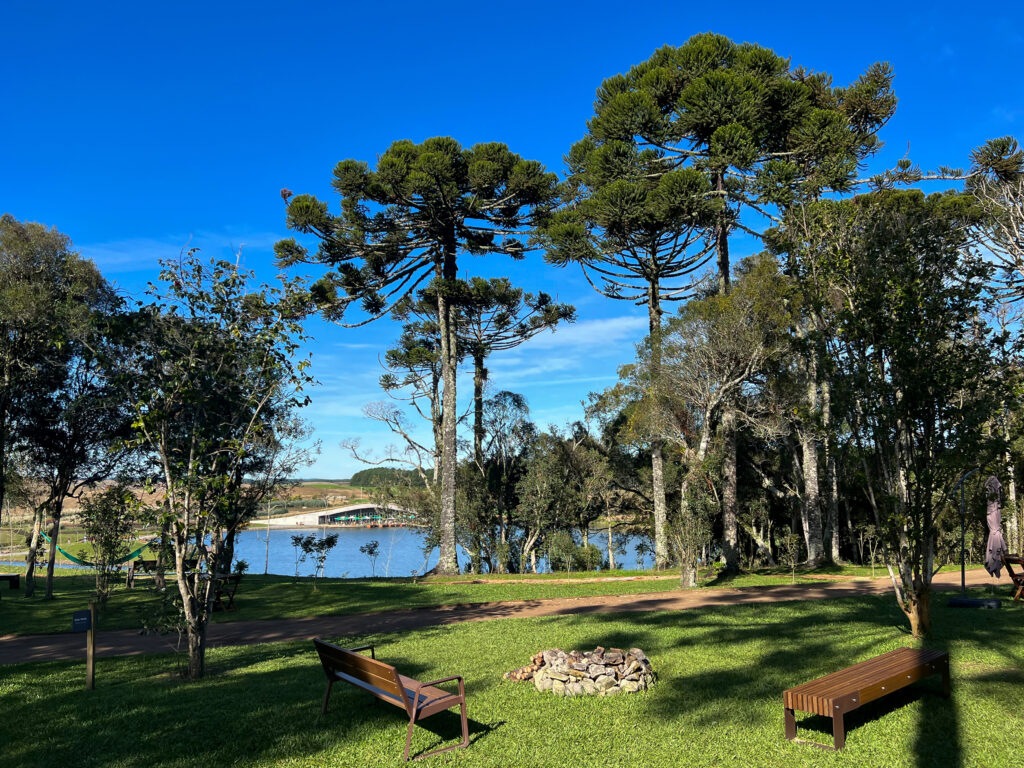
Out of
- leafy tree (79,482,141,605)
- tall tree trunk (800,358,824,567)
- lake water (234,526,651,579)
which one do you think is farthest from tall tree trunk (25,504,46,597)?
tall tree trunk (800,358,824,567)

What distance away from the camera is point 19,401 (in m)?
17.4

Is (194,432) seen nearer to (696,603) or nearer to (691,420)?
(696,603)

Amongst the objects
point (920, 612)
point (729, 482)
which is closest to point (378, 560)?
point (729, 482)

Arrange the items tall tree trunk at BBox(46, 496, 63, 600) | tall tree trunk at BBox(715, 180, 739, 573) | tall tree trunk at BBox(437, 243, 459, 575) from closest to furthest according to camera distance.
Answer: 1. tall tree trunk at BBox(46, 496, 63, 600)
2. tall tree trunk at BBox(715, 180, 739, 573)
3. tall tree trunk at BBox(437, 243, 459, 575)

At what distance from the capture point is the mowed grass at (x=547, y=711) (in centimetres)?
452

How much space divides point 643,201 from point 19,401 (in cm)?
1724

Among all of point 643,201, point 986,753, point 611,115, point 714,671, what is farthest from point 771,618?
point 611,115

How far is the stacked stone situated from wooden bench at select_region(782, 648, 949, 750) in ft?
4.96

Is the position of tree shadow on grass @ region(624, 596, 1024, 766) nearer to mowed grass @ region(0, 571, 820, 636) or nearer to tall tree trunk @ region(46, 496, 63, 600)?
mowed grass @ region(0, 571, 820, 636)

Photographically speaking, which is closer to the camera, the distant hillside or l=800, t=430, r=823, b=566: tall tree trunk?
l=800, t=430, r=823, b=566: tall tree trunk

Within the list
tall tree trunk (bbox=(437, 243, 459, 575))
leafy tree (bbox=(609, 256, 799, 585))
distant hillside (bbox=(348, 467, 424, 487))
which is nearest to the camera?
leafy tree (bbox=(609, 256, 799, 585))

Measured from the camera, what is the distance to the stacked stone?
19.3 ft

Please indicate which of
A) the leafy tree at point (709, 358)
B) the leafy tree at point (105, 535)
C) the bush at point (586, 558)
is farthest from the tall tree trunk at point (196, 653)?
the bush at point (586, 558)

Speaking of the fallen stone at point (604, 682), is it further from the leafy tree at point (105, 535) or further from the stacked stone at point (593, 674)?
the leafy tree at point (105, 535)
